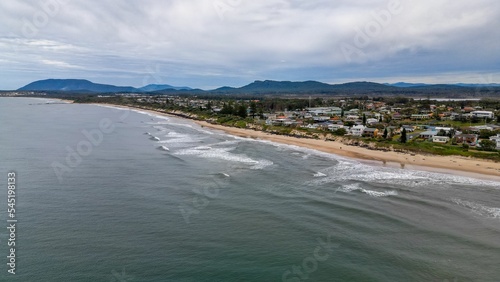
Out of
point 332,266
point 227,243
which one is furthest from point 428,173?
point 227,243

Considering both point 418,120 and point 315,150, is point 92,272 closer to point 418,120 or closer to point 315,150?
point 315,150

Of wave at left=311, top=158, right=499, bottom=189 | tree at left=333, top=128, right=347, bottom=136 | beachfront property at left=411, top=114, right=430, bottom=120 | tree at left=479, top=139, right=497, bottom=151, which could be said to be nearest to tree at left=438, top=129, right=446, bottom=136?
tree at left=479, top=139, right=497, bottom=151

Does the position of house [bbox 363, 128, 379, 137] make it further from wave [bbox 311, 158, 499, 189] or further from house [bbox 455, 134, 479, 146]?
wave [bbox 311, 158, 499, 189]

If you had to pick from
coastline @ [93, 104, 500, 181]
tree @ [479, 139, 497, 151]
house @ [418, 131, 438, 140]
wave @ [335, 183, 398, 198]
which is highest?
house @ [418, 131, 438, 140]

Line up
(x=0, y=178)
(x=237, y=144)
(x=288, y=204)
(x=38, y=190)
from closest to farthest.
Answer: (x=288, y=204) < (x=38, y=190) < (x=0, y=178) < (x=237, y=144)

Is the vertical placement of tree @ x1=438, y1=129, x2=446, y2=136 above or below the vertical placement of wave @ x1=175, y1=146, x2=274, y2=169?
above
